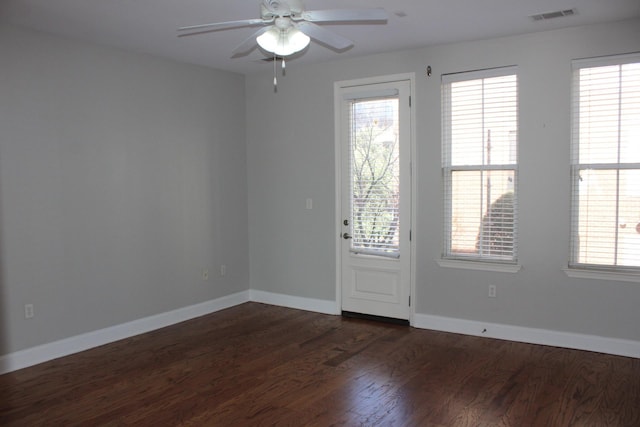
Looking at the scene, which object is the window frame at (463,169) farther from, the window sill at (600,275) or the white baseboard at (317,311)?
the white baseboard at (317,311)

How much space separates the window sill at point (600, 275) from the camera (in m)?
3.97

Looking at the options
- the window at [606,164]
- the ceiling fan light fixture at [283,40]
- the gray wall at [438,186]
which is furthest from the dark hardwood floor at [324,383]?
the ceiling fan light fixture at [283,40]

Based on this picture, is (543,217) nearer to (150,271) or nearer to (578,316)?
(578,316)

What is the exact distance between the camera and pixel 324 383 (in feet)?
11.9

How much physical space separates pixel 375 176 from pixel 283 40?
7.96 ft

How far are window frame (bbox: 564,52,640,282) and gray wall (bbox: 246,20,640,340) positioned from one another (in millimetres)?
48

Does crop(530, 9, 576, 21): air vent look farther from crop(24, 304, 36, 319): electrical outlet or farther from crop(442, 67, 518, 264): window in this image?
crop(24, 304, 36, 319): electrical outlet

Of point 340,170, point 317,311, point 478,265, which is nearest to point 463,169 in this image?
point 478,265

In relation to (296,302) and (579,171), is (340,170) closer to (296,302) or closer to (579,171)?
(296,302)

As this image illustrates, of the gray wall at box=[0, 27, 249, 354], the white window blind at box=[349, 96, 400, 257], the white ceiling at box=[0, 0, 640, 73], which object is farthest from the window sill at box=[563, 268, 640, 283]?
the gray wall at box=[0, 27, 249, 354]

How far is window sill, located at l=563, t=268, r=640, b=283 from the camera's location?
156 inches

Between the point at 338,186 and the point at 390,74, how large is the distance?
1228mm

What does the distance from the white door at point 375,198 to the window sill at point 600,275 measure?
1.43 m

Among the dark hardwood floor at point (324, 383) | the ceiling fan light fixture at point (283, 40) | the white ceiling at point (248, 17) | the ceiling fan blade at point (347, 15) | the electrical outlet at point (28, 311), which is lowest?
the dark hardwood floor at point (324, 383)
